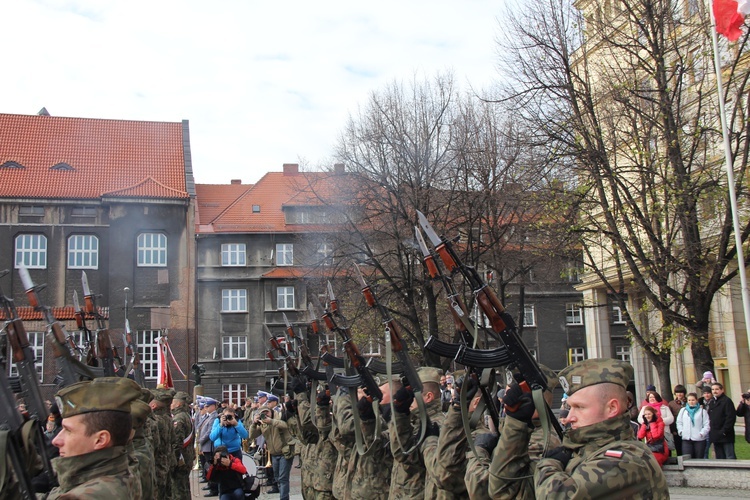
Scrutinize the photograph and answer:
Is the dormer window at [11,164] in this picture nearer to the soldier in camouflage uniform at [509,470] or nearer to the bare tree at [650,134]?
→ the bare tree at [650,134]

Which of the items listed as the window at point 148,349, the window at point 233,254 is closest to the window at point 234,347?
the window at point 233,254

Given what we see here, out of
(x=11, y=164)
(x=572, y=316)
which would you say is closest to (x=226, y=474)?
(x=11, y=164)

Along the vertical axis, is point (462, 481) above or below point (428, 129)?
below

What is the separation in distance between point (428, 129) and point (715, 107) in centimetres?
1238

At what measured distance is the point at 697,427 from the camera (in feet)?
50.1

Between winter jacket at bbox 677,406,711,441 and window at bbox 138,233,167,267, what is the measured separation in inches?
1344

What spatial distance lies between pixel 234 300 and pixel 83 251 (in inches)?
390

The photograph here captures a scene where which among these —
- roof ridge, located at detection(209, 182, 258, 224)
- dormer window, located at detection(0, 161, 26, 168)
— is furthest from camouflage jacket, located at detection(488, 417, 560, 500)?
roof ridge, located at detection(209, 182, 258, 224)

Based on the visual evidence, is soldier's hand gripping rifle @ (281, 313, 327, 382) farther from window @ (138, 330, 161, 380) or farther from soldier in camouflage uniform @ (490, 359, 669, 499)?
window @ (138, 330, 161, 380)

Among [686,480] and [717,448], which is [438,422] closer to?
[686,480]

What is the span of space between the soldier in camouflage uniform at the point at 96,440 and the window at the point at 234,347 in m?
45.9

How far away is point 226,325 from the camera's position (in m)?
49.8

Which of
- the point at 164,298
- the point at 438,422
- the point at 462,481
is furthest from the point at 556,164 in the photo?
the point at 164,298

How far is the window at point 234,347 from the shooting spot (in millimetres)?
49406
